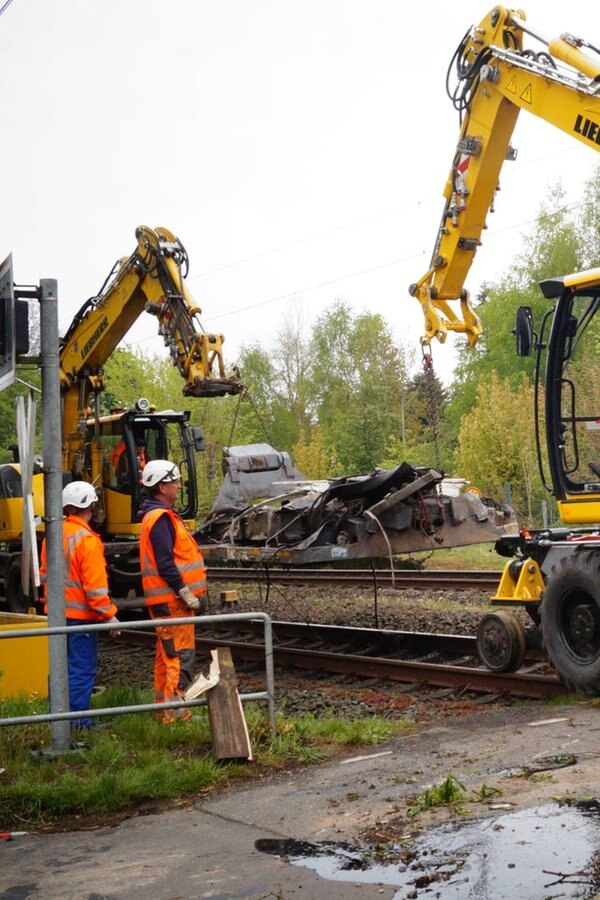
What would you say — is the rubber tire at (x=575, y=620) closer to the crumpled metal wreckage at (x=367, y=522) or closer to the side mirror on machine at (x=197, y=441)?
the crumpled metal wreckage at (x=367, y=522)

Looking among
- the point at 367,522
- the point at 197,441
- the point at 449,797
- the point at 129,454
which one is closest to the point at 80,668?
the point at 449,797

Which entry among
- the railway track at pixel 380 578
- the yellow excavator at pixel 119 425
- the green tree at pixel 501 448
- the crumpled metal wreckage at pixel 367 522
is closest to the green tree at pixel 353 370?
the green tree at pixel 501 448

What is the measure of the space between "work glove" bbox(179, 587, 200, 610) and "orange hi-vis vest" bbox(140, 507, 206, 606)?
0.09 m

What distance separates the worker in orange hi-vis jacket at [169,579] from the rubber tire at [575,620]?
9.12 feet

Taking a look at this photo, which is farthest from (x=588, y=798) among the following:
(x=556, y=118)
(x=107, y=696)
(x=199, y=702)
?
(x=556, y=118)

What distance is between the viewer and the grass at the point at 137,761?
6.65m

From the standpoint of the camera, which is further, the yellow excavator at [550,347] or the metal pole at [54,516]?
the yellow excavator at [550,347]

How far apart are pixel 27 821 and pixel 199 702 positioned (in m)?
1.44

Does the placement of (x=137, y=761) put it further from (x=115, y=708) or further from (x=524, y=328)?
(x=524, y=328)

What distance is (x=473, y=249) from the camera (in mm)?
12414

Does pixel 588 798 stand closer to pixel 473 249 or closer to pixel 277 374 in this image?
pixel 473 249

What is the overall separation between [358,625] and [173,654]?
19.8ft

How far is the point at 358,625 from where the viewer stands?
14.5 metres

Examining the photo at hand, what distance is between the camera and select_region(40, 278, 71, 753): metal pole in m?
7.65
